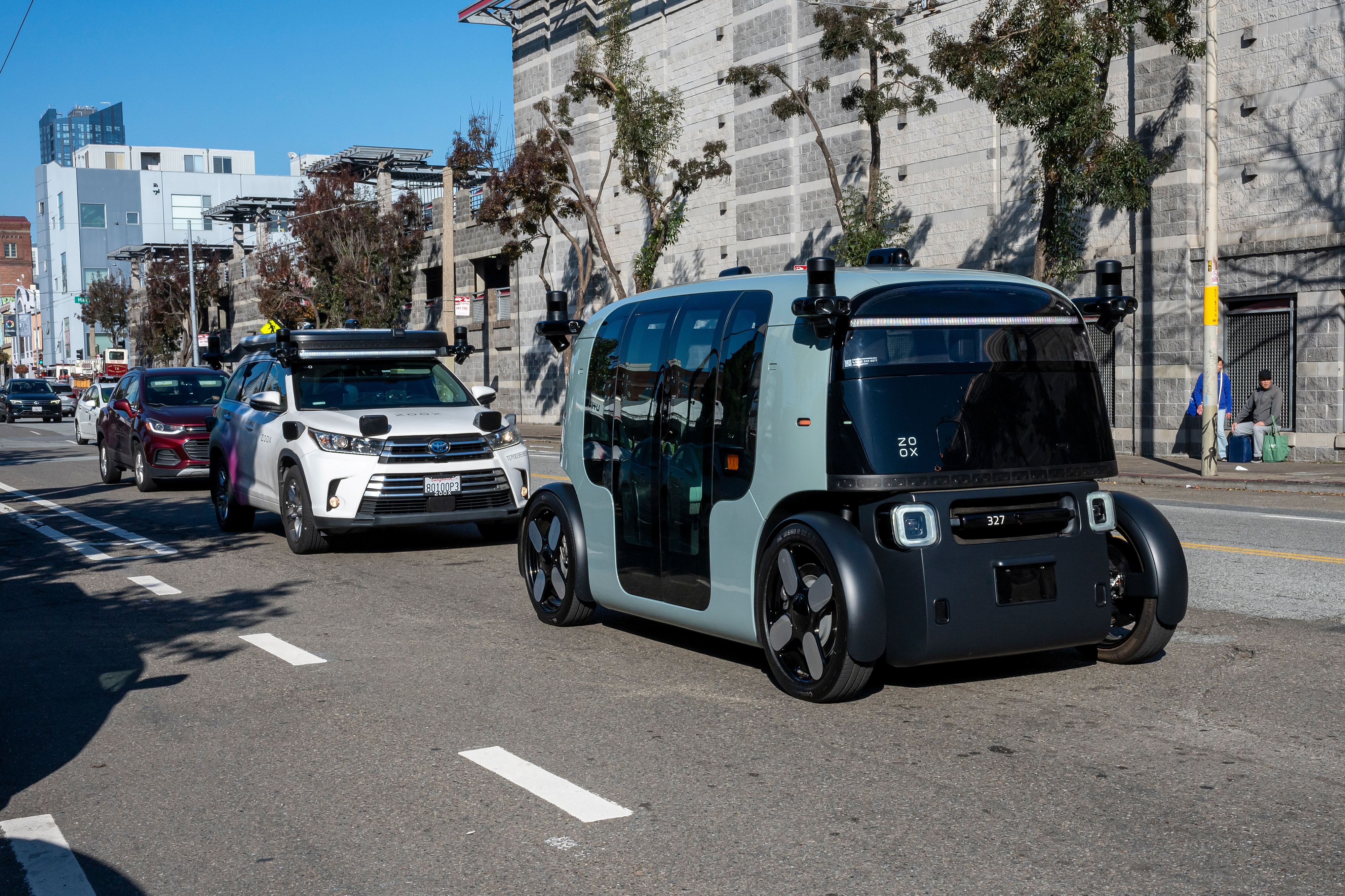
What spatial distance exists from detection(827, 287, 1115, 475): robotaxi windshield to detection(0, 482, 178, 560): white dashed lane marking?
8.55 m

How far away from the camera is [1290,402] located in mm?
22812

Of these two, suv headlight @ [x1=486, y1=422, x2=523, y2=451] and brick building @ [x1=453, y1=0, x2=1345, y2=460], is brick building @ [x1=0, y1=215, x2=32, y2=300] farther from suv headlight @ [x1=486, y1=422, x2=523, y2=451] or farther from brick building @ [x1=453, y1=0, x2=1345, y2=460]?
suv headlight @ [x1=486, y1=422, x2=523, y2=451]

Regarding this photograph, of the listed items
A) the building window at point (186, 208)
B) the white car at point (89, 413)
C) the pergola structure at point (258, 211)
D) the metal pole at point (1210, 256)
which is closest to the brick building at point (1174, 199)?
the metal pole at point (1210, 256)

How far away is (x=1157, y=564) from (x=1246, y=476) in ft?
47.5

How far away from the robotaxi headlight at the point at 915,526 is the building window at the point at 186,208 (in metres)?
123

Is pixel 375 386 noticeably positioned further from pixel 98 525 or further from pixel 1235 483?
pixel 1235 483

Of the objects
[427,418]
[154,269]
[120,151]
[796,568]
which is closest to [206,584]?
[427,418]

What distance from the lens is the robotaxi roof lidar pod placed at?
6.10 meters

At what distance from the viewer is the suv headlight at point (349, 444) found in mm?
11750

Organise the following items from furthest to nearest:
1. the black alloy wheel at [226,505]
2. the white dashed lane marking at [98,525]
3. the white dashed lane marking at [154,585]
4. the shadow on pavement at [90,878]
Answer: the black alloy wheel at [226,505]
the white dashed lane marking at [98,525]
the white dashed lane marking at [154,585]
the shadow on pavement at [90,878]

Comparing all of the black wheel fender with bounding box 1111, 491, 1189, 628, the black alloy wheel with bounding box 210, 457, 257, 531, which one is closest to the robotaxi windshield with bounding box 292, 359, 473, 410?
the black alloy wheel with bounding box 210, 457, 257, 531

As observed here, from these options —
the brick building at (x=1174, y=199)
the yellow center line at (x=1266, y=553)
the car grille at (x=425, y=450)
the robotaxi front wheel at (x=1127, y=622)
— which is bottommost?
the yellow center line at (x=1266, y=553)

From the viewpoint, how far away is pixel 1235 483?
19.2 meters

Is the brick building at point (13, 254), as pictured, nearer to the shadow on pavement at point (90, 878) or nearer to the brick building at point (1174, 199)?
the brick building at point (1174, 199)
